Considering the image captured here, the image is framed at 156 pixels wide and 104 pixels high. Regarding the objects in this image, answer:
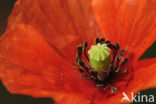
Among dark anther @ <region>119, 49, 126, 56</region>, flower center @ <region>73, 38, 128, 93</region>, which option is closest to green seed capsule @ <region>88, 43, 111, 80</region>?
flower center @ <region>73, 38, 128, 93</region>

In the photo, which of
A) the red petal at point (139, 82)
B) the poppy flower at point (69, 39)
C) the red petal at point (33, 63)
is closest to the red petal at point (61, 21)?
the poppy flower at point (69, 39)

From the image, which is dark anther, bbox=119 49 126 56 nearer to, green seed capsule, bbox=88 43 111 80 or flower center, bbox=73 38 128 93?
flower center, bbox=73 38 128 93

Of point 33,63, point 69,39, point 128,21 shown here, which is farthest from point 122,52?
point 33,63

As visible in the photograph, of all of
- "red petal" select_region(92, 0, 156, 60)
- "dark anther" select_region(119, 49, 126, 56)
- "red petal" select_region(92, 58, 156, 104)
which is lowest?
"red petal" select_region(92, 58, 156, 104)

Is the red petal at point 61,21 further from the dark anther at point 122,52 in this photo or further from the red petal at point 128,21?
the dark anther at point 122,52

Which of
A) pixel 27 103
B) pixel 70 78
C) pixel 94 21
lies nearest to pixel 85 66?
pixel 70 78

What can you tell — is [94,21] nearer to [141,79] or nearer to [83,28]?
[83,28]
